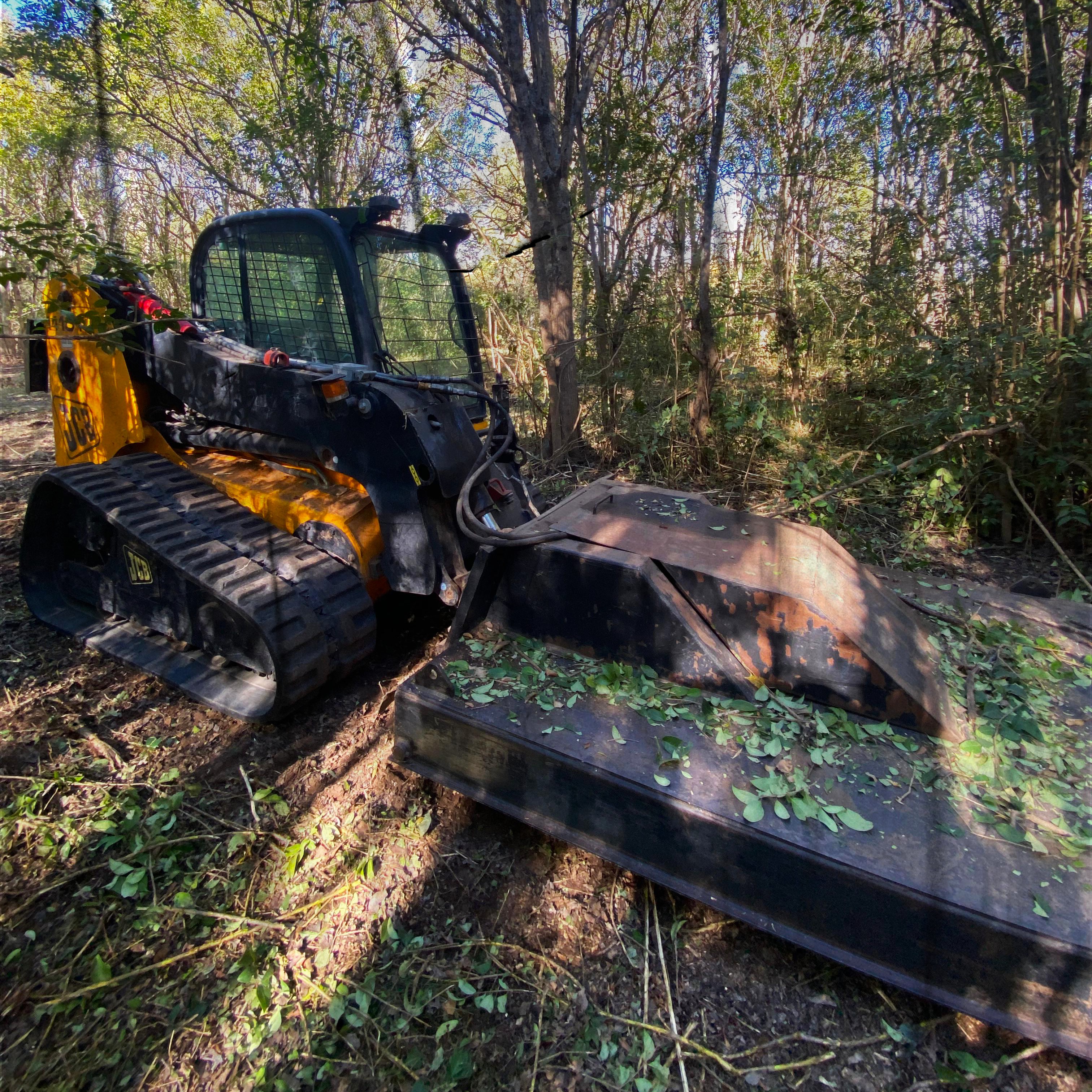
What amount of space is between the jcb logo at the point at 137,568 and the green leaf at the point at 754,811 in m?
2.85

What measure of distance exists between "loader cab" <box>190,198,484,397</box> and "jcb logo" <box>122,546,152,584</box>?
1201 millimetres

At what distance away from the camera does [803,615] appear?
1.96m

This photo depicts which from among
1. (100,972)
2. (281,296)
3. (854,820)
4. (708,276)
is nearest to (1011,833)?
(854,820)

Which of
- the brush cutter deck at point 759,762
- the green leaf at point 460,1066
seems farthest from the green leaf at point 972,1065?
the green leaf at point 460,1066

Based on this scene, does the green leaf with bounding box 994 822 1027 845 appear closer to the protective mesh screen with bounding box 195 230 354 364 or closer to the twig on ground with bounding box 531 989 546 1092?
the twig on ground with bounding box 531 989 546 1092

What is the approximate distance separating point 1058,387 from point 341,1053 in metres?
5.43

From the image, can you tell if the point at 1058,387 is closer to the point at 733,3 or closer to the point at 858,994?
the point at 858,994

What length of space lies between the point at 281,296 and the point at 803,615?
280 centimetres

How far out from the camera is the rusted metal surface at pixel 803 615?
1935 mm

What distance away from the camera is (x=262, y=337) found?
3291mm

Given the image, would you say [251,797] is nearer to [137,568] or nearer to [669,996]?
[137,568]

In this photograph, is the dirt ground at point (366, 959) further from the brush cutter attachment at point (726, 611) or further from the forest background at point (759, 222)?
the forest background at point (759, 222)

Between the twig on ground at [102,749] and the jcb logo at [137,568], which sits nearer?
the twig on ground at [102,749]

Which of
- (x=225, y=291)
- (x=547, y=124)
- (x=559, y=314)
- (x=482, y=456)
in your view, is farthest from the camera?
(x=559, y=314)
